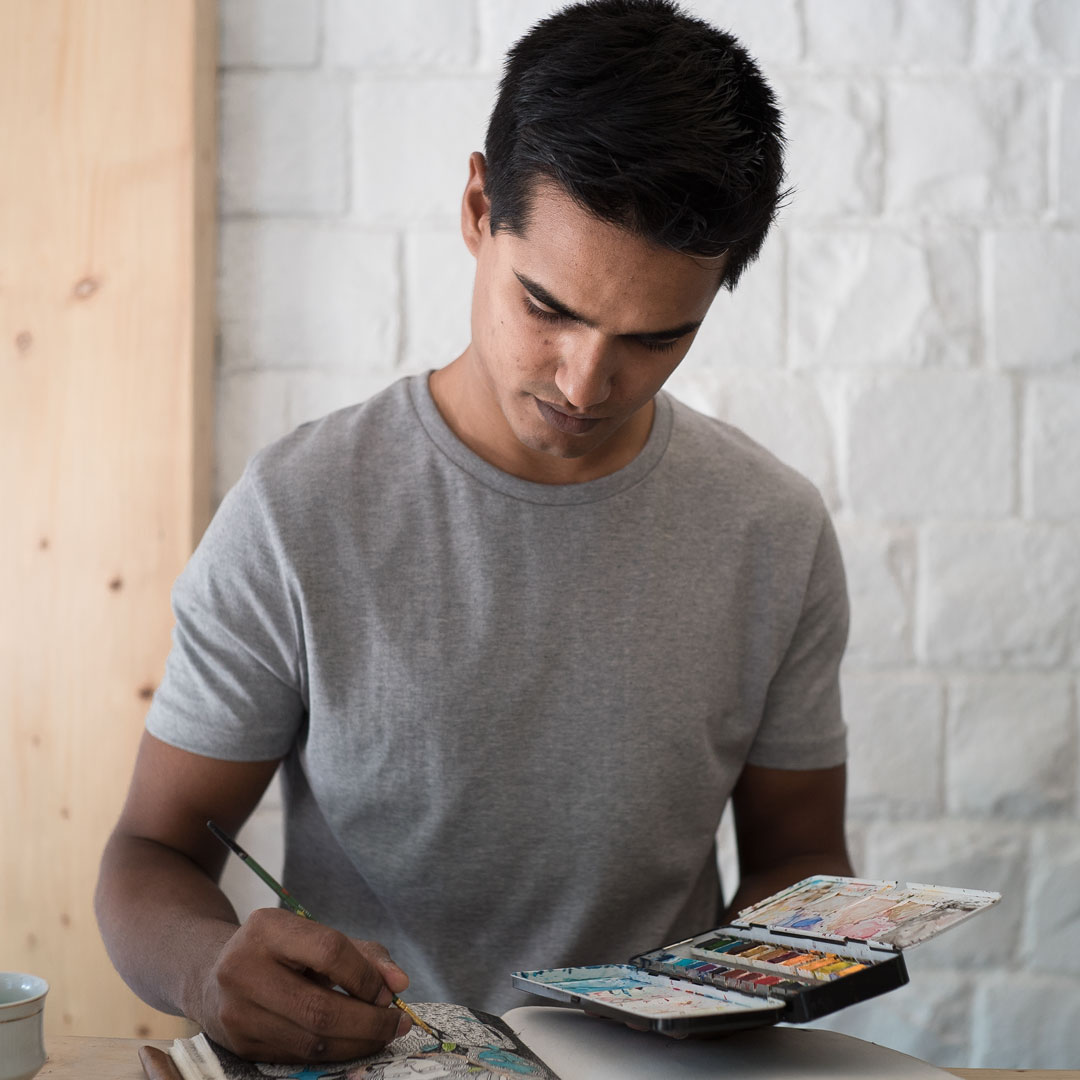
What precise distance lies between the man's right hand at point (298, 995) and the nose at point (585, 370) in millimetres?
380

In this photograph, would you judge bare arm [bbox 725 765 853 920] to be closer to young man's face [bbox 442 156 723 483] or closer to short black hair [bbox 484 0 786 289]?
young man's face [bbox 442 156 723 483]

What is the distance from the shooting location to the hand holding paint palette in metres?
0.58

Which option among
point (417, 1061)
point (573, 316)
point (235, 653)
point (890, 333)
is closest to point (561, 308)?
point (573, 316)

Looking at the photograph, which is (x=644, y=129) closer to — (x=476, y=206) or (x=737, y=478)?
(x=476, y=206)

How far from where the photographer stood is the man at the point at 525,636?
79cm

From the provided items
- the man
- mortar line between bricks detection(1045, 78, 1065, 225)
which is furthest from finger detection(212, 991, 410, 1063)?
mortar line between bricks detection(1045, 78, 1065, 225)

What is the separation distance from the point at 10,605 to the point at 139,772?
1.31ft

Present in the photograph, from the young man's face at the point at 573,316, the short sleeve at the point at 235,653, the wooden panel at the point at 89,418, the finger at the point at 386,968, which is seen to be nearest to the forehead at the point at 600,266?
the young man's face at the point at 573,316

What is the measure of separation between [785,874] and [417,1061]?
1.47ft

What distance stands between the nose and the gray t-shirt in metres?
0.17

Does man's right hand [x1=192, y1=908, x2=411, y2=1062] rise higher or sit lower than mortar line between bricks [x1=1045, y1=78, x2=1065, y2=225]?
lower

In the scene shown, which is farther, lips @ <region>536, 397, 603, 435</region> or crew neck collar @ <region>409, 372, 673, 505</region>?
crew neck collar @ <region>409, 372, 673, 505</region>

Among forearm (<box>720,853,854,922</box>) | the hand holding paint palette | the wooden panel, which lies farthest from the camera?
the wooden panel

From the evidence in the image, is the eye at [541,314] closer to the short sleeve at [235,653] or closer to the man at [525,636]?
the man at [525,636]
